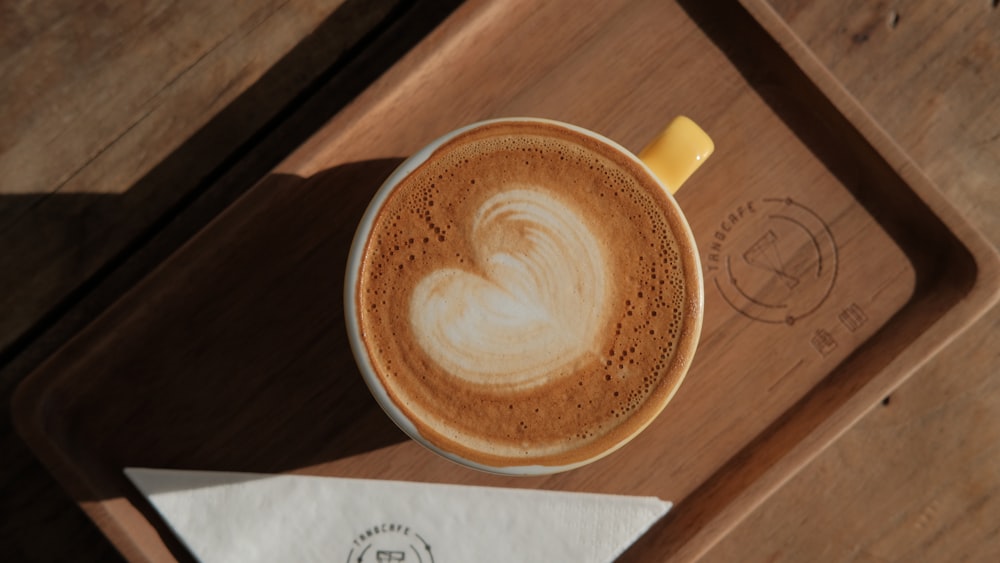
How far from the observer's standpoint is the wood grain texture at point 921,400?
739 millimetres

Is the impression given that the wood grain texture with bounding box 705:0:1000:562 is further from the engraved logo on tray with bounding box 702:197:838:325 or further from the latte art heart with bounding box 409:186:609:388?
the latte art heart with bounding box 409:186:609:388

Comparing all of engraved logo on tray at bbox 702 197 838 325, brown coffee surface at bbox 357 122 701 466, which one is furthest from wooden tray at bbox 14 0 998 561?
brown coffee surface at bbox 357 122 701 466

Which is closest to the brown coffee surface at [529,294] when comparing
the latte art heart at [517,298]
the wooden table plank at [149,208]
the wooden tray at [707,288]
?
the latte art heart at [517,298]

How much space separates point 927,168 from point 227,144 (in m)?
0.67

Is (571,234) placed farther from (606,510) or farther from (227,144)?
(227,144)

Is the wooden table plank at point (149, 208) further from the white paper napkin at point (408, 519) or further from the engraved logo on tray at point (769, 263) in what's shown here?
the engraved logo on tray at point (769, 263)

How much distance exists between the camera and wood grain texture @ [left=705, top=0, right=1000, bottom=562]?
0.74 meters

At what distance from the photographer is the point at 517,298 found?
545 mm

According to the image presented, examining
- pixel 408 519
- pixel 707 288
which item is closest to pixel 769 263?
pixel 707 288

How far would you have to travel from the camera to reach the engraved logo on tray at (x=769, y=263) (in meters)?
0.65

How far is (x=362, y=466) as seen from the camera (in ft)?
2.07

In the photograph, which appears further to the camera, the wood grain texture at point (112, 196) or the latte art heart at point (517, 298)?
the wood grain texture at point (112, 196)

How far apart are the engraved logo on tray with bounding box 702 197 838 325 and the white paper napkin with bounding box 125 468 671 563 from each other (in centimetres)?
19

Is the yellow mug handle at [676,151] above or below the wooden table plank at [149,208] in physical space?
above
